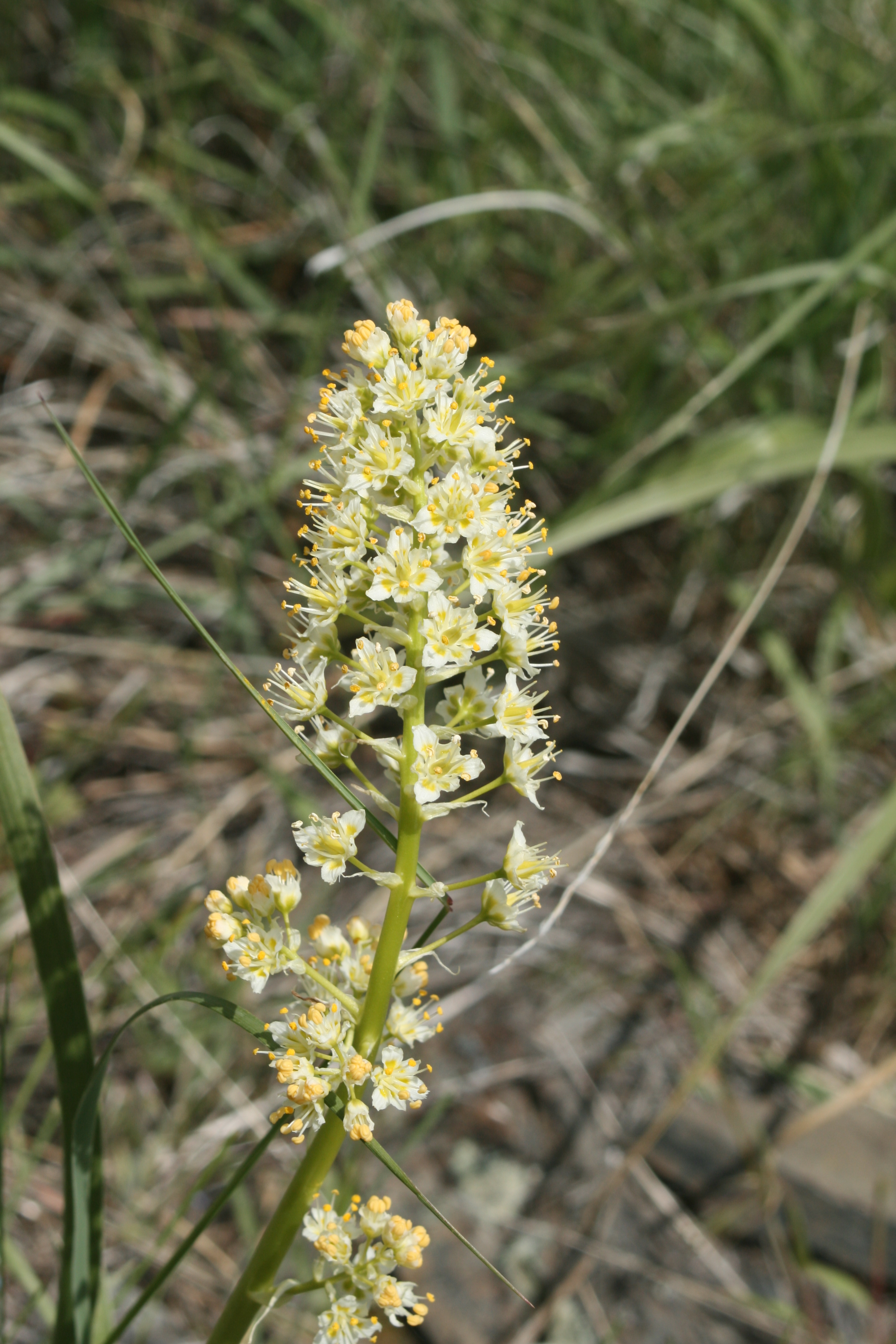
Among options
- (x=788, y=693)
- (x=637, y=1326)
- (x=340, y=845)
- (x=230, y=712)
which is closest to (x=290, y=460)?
(x=230, y=712)

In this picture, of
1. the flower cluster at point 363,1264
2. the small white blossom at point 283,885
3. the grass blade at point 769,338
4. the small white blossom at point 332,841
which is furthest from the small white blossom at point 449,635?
the grass blade at point 769,338

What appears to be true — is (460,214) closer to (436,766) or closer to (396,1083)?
(436,766)

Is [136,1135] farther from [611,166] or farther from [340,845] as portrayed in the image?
[611,166]

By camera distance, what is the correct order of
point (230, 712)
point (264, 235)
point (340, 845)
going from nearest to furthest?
1. point (340, 845)
2. point (230, 712)
3. point (264, 235)

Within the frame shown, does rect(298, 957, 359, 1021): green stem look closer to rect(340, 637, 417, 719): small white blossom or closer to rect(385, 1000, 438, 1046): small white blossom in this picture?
rect(385, 1000, 438, 1046): small white blossom

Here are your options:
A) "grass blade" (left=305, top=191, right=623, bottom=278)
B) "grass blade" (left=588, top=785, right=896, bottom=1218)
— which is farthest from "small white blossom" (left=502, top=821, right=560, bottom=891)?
"grass blade" (left=305, top=191, right=623, bottom=278)

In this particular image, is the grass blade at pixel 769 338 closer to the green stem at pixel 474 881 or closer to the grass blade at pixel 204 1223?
the green stem at pixel 474 881

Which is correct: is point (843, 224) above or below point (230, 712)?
above

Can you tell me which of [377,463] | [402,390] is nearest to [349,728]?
[377,463]
